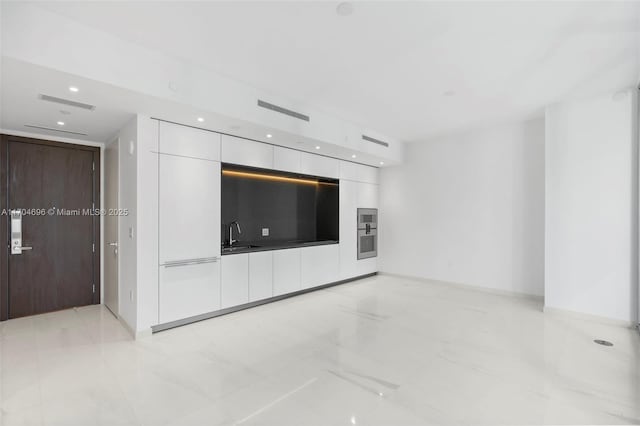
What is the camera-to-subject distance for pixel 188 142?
12.6ft

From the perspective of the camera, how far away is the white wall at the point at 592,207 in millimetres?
3873

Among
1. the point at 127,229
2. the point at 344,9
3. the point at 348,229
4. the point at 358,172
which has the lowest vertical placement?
the point at 348,229

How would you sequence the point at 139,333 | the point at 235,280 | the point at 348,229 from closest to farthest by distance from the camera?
the point at 139,333 → the point at 235,280 → the point at 348,229

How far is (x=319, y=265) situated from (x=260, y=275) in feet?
4.29

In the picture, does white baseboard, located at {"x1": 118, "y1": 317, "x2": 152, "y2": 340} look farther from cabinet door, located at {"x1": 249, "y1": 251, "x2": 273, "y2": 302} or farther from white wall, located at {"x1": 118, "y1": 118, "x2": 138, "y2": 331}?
cabinet door, located at {"x1": 249, "y1": 251, "x2": 273, "y2": 302}

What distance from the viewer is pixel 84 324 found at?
393 cm

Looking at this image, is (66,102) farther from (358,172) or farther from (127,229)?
(358,172)

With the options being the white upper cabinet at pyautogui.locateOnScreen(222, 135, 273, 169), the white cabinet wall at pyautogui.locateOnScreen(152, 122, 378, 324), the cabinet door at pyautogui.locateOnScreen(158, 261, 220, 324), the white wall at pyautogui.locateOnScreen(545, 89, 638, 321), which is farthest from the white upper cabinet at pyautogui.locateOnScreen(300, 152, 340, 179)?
the white wall at pyautogui.locateOnScreen(545, 89, 638, 321)

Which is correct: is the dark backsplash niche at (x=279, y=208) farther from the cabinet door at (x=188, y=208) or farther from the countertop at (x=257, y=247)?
the cabinet door at (x=188, y=208)

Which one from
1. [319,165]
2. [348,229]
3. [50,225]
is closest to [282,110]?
[319,165]

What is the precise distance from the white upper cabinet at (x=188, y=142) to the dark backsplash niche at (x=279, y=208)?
35 cm

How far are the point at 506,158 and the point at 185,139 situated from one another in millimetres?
5005

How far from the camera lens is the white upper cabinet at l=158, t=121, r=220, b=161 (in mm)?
3658

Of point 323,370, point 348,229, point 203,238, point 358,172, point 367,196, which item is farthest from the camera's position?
point 367,196
